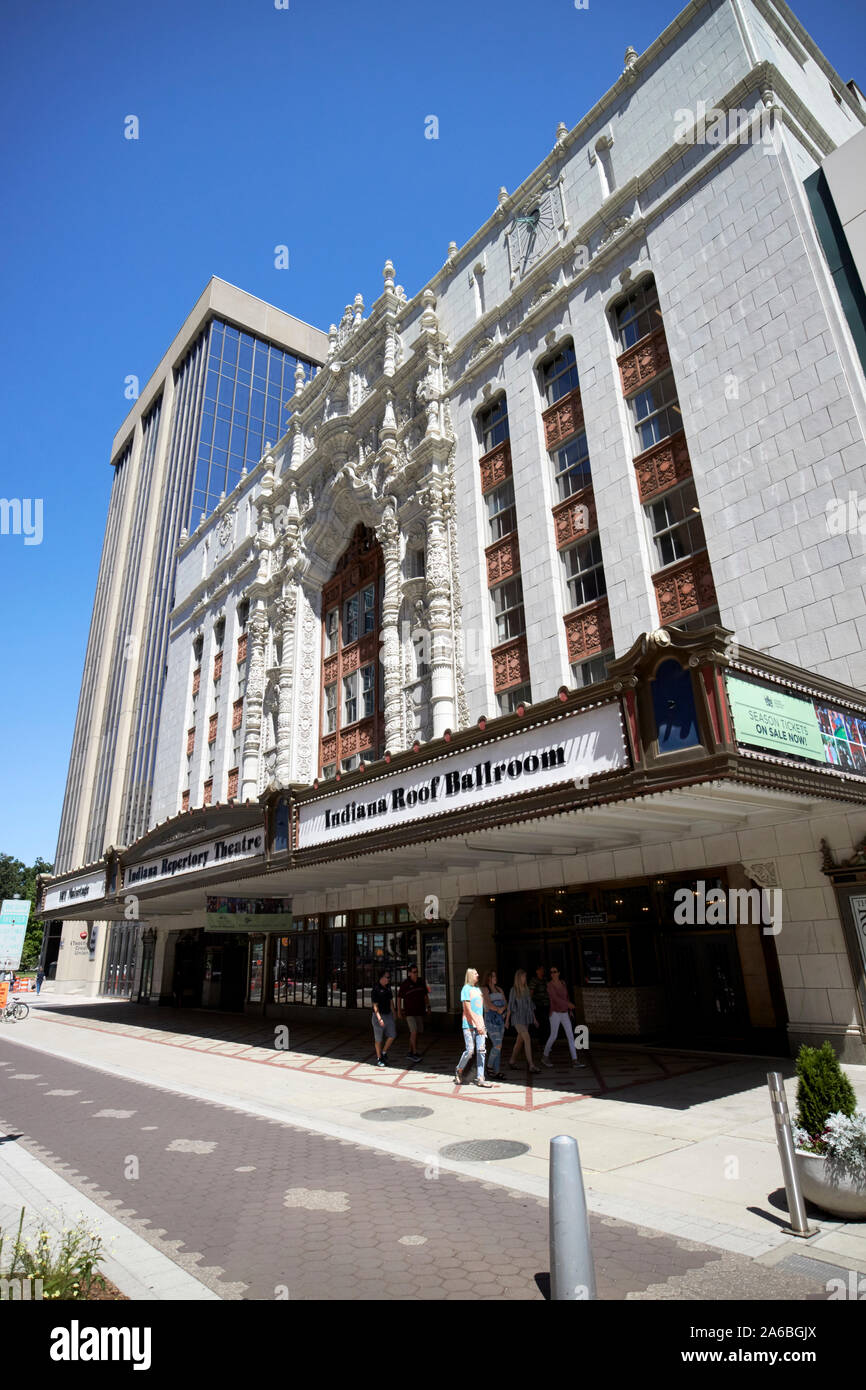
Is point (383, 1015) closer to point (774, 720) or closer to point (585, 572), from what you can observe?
point (774, 720)

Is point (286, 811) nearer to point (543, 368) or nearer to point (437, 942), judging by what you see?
point (437, 942)

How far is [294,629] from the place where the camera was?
3008 cm

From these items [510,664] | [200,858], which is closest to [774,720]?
[510,664]

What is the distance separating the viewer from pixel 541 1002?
1827 centimetres

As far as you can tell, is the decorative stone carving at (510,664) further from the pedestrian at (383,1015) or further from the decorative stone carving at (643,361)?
the pedestrian at (383,1015)

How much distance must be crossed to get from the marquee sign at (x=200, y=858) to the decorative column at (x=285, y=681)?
504cm

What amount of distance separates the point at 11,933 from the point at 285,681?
18882 millimetres

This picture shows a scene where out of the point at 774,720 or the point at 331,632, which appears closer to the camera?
the point at 774,720

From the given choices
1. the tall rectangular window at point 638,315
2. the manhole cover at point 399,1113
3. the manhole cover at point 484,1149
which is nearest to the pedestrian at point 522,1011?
the manhole cover at point 399,1113

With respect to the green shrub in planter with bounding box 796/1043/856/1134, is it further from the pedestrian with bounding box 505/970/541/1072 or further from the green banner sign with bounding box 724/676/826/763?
the pedestrian with bounding box 505/970/541/1072

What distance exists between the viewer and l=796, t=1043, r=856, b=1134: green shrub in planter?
6.09 metres

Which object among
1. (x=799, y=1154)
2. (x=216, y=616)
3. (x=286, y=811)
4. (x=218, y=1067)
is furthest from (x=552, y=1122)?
(x=216, y=616)

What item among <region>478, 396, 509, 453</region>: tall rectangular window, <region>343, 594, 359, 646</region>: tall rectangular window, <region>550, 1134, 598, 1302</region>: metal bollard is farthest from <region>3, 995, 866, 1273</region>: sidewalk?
<region>478, 396, 509, 453</region>: tall rectangular window

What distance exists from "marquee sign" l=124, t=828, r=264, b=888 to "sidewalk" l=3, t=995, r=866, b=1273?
16.6 feet
